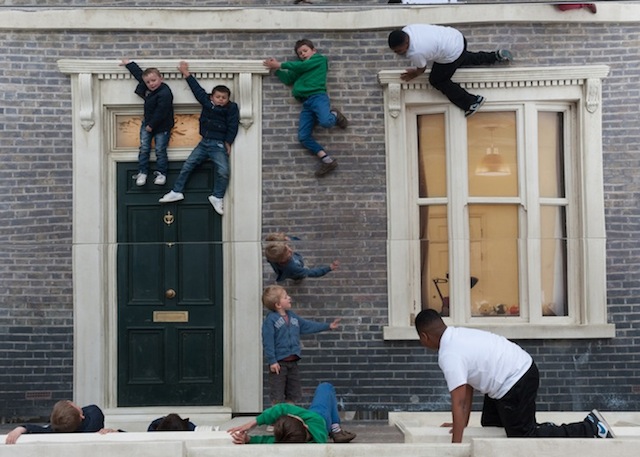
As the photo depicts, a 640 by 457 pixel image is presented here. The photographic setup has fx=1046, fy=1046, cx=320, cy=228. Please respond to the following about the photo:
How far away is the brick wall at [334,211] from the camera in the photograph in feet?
26.2

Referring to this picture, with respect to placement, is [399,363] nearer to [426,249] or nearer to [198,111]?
[426,249]

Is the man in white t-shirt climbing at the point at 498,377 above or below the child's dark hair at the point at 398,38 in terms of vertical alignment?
below

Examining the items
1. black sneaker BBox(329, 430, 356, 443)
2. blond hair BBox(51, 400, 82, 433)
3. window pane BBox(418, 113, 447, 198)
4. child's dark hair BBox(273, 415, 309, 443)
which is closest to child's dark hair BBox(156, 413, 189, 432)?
blond hair BBox(51, 400, 82, 433)

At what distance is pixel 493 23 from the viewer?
8.18 metres

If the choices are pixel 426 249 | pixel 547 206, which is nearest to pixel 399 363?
pixel 426 249

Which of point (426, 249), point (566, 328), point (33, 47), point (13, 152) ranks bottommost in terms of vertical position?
point (566, 328)

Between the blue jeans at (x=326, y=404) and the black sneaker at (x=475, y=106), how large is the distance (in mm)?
2388

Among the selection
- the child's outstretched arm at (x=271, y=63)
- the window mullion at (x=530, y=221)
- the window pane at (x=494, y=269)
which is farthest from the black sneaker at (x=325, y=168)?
the window mullion at (x=530, y=221)

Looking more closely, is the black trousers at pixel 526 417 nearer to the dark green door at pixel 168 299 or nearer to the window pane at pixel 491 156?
the window pane at pixel 491 156

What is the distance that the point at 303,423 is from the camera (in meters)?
6.66

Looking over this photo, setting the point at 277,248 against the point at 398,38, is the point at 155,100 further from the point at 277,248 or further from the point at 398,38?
the point at 398,38

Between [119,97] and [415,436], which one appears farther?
[119,97]

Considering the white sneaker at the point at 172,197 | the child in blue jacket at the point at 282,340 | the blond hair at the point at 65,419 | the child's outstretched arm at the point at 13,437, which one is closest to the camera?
the child's outstretched arm at the point at 13,437

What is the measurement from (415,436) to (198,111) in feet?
10.4
